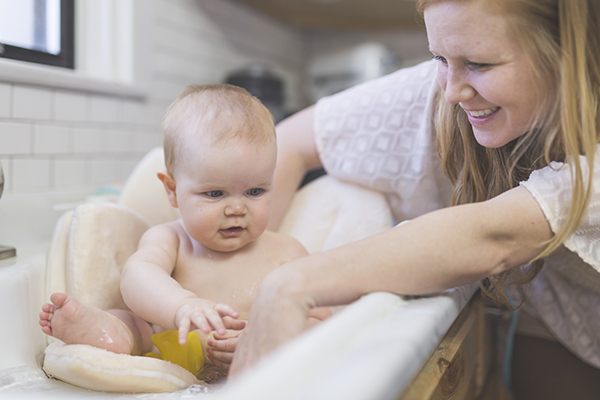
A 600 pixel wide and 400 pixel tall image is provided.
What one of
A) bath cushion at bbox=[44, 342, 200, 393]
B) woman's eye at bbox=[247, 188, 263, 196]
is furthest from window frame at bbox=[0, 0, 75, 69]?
bath cushion at bbox=[44, 342, 200, 393]

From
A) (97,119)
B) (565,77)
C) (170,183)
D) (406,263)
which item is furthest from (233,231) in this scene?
(97,119)

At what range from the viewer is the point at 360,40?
3.26 meters

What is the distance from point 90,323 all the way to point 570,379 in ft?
4.01

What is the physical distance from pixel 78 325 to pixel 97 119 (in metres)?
1.09

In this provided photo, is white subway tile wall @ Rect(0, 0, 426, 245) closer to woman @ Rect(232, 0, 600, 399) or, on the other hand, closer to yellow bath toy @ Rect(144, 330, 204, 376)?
yellow bath toy @ Rect(144, 330, 204, 376)

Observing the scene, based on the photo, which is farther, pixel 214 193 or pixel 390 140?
pixel 390 140

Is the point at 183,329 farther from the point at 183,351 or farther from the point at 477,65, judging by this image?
the point at 477,65

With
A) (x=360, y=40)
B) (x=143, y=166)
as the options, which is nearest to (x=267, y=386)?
(x=143, y=166)

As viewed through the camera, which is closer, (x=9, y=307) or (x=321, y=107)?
(x=9, y=307)

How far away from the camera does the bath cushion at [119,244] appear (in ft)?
2.16

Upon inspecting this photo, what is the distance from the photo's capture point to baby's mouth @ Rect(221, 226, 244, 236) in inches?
34.6

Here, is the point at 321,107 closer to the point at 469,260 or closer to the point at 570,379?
the point at 469,260

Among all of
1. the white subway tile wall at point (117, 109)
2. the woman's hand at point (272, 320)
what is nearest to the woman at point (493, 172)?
the woman's hand at point (272, 320)

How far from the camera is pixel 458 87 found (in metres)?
0.75
